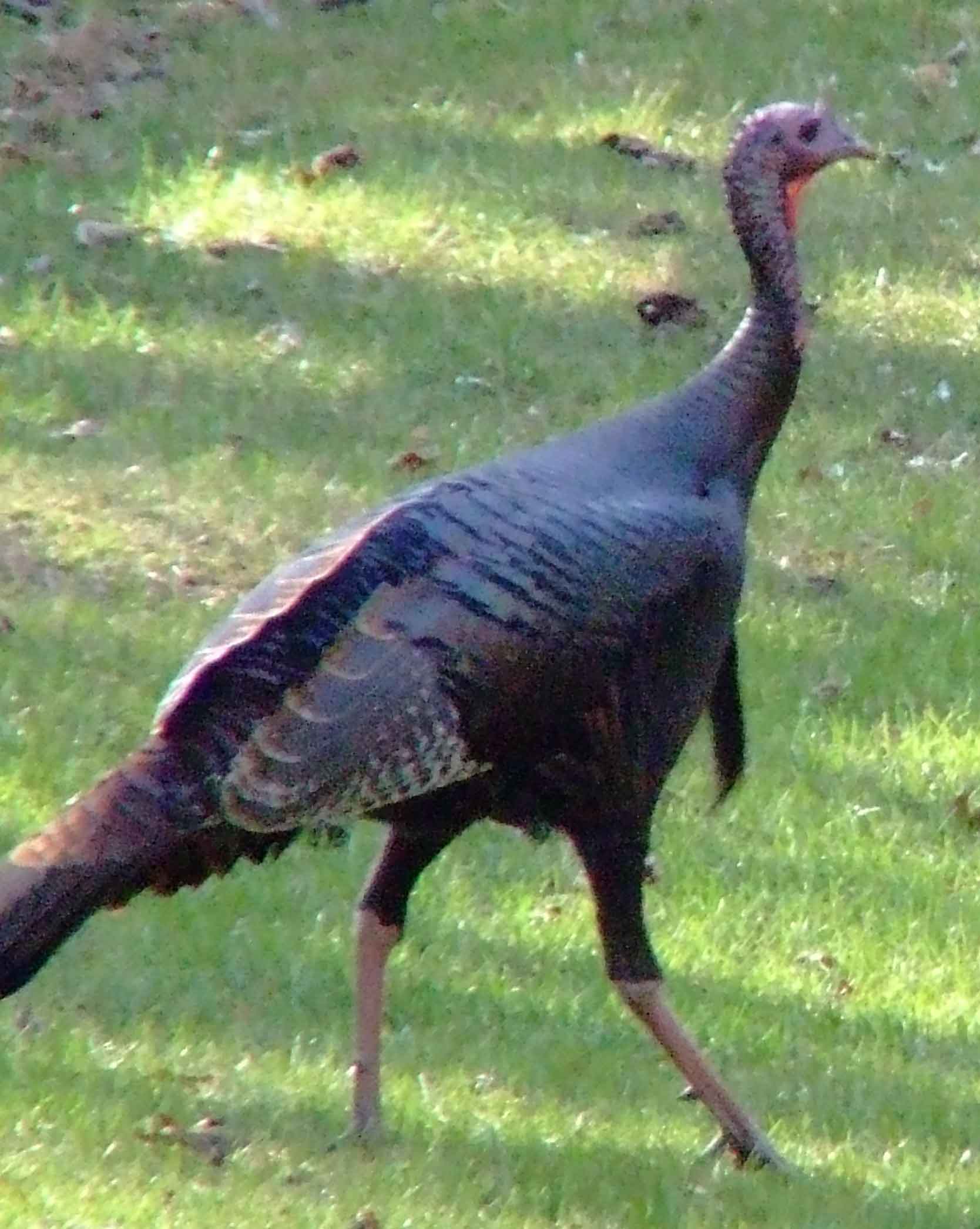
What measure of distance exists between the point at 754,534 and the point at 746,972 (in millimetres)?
2410

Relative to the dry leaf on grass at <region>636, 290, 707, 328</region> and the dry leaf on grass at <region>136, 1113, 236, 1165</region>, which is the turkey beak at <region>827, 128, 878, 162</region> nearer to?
the dry leaf on grass at <region>136, 1113, 236, 1165</region>

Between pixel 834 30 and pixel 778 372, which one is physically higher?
pixel 778 372

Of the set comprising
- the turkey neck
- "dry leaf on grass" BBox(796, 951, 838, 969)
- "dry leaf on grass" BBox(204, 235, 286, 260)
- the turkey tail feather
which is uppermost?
the turkey neck

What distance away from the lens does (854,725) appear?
6602 mm

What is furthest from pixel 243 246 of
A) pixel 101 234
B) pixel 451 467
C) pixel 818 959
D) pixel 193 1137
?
pixel 193 1137

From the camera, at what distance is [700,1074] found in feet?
15.1

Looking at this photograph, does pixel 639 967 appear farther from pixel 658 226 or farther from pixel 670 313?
pixel 658 226

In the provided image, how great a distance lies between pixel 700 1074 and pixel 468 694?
36.2 inches

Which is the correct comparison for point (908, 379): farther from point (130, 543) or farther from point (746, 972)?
point (746, 972)

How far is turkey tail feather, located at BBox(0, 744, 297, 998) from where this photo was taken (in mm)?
3877

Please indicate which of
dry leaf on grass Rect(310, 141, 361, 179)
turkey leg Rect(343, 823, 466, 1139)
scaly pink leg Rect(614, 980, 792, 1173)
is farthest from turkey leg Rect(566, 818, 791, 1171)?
dry leaf on grass Rect(310, 141, 361, 179)

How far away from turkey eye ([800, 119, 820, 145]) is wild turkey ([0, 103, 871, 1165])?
0.49 metres

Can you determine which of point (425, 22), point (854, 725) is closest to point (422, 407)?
point (854, 725)

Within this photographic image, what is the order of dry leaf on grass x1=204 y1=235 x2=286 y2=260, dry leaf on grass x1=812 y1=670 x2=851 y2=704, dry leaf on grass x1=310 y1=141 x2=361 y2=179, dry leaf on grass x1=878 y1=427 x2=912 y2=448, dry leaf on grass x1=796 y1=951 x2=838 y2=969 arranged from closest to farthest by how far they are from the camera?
dry leaf on grass x1=796 y1=951 x2=838 y2=969 < dry leaf on grass x1=812 y1=670 x2=851 y2=704 < dry leaf on grass x1=878 y1=427 x2=912 y2=448 < dry leaf on grass x1=204 y1=235 x2=286 y2=260 < dry leaf on grass x1=310 y1=141 x2=361 y2=179
